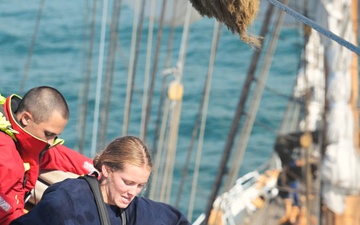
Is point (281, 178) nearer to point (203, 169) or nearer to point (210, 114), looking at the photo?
point (203, 169)

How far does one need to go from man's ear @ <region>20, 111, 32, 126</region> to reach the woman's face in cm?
37

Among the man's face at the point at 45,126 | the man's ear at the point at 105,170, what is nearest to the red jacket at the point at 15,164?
the man's face at the point at 45,126

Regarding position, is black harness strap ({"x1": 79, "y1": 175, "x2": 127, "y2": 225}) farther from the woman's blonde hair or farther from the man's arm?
the man's arm

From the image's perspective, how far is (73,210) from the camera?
1.97 metres

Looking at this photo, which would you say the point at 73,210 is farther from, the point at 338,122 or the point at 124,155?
the point at 338,122

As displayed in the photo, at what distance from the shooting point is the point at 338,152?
5473 millimetres

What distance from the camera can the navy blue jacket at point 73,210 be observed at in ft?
6.33

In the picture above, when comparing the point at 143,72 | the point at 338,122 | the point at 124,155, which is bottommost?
the point at 143,72

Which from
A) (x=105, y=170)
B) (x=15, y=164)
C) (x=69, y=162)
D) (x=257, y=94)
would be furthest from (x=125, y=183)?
(x=257, y=94)

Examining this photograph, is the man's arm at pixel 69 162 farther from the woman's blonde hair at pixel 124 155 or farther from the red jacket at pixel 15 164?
the woman's blonde hair at pixel 124 155

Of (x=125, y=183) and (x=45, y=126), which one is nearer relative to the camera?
(x=125, y=183)

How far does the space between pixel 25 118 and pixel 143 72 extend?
1001 centimetres

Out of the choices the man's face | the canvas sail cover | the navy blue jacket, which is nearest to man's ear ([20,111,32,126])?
the man's face

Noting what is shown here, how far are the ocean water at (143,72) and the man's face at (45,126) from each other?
7139 millimetres
